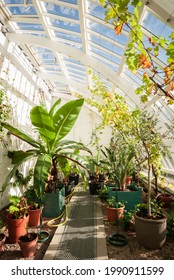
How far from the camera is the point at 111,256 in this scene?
2.54 m

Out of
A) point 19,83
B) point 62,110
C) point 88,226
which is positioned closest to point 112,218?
point 88,226

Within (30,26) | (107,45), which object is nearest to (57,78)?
(30,26)

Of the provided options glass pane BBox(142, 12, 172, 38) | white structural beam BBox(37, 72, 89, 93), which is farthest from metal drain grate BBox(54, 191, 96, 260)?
white structural beam BBox(37, 72, 89, 93)

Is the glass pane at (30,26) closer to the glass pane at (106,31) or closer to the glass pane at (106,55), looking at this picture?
the glass pane at (106,31)

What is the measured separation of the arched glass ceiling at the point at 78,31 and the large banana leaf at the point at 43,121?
267cm

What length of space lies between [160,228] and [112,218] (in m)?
1.23

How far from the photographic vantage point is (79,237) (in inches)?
121

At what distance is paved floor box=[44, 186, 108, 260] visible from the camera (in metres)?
2.55

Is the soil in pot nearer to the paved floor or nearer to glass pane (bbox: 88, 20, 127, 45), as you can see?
the paved floor

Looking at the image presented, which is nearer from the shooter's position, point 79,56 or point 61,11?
point 61,11

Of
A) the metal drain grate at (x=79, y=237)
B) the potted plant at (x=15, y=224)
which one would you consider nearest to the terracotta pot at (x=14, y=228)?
the potted plant at (x=15, y=224)

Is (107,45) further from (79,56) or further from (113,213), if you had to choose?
(113,213)

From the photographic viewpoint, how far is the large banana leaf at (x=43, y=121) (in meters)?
3.57

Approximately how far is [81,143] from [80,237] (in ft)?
8.14
